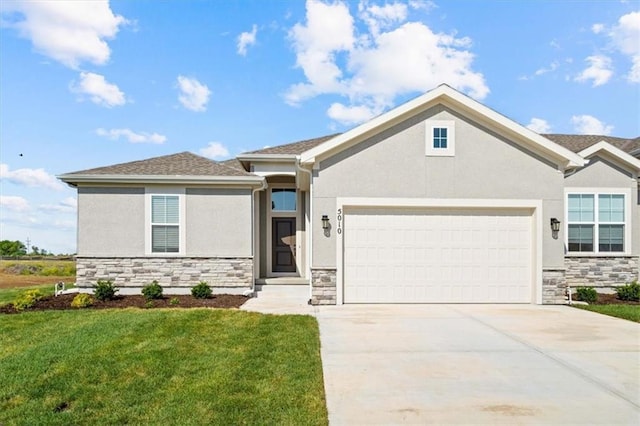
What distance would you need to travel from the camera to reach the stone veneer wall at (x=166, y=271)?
11680 millimetres

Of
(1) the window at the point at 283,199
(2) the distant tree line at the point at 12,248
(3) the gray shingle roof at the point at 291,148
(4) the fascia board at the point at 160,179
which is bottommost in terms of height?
(2) the distant tree line at the point at 12,248

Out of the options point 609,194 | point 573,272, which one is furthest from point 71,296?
point 609,194

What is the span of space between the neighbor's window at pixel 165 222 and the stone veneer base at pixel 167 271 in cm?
40

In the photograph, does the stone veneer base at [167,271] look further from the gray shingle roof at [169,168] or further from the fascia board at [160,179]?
the gray shingle roof at [169,168]

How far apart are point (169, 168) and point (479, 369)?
10010 mm

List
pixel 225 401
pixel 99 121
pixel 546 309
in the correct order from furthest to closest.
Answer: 1. pixel 99 121
2. pixel 546 309
3. pixel 225 401

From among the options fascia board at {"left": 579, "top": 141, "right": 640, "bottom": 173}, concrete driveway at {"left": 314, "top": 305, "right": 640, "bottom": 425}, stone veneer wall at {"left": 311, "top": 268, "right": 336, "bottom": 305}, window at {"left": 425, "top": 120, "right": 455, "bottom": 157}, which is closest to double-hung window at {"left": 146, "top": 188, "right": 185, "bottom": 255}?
stone veneer wall at {"left": 311, "top": 268, "right": 336, "bottom": 305}

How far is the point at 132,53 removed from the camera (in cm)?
1177

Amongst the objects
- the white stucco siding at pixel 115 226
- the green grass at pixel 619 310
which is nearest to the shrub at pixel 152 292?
the white stucco siding at pixel 115 226

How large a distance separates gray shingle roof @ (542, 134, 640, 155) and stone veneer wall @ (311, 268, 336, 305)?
29.3 feet

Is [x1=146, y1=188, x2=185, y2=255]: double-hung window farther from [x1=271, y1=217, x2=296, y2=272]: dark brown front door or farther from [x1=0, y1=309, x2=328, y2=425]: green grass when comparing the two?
[x1=0, y1=309, x2=328, y2=425]: green grass

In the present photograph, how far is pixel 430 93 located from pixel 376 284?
4.88 metres

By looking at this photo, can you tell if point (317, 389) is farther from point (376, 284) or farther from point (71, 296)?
point (71, 296)

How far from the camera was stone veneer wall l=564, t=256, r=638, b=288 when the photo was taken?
12.4 m
